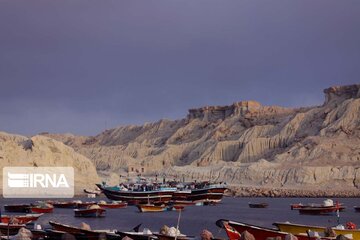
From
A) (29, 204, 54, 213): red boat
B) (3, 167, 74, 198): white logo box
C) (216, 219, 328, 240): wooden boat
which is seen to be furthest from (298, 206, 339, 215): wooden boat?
(3, 167, 74, 198): white logo box

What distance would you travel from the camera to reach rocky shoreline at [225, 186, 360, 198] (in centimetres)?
10184

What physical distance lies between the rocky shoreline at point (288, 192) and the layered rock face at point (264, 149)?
4.35 m

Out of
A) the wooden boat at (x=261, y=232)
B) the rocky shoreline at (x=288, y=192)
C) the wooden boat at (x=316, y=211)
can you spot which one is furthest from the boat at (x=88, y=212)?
the rocky shoreline at (x=288, y=192)

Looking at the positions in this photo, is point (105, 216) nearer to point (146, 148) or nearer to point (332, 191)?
point (332, 191)

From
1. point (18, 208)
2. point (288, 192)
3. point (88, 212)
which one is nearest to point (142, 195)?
point (18, 208)

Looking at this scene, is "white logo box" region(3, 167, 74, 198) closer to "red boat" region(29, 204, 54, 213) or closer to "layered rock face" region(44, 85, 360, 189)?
"red boat" region(29, 204, 54, 213)

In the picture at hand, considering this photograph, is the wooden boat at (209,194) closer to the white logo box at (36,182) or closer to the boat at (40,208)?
the white logo box at (36,182)

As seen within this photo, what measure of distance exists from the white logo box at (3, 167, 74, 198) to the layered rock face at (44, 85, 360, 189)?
32.4 meters

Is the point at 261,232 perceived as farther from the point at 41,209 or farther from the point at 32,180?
the point at 32,180

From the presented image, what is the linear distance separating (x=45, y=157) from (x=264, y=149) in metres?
64.7

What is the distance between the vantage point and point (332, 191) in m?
105

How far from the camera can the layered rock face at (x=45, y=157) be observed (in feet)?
293

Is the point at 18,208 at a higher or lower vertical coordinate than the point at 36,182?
lower

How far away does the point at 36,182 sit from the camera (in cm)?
8881
